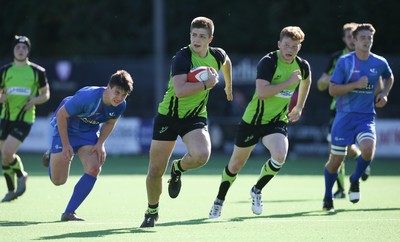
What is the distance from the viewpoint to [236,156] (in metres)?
10.9

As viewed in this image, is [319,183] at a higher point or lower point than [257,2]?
lower

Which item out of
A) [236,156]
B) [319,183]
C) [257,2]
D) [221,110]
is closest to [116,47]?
[257,2]

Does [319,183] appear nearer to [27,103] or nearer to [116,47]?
[27,103]

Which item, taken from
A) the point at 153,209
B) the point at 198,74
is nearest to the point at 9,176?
the point at 153,209

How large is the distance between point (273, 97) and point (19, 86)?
450 centimetres

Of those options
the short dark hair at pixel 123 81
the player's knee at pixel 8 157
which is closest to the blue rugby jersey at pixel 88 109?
the short dark hair at pixel 123 81

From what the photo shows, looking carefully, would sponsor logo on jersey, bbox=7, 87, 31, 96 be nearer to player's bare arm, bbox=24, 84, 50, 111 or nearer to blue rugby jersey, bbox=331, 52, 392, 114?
player's bare arm, bbox=24, 84, 50, 111

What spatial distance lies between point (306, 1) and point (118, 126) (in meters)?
8.54

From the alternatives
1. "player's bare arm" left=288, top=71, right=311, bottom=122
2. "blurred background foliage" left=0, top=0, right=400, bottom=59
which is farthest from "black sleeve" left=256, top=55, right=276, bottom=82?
"blurred background foliage" left=0, top=0, right=400, bottom=59

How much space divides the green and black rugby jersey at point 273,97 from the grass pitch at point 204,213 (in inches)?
44.0

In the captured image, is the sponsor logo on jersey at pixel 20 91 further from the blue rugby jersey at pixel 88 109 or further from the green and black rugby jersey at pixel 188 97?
the green and black rugby jersey at pixel 188 97

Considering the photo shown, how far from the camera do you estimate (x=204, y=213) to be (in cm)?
1139

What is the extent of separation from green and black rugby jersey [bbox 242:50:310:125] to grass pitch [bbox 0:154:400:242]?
112 cm

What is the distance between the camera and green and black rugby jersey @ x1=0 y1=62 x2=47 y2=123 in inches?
540
